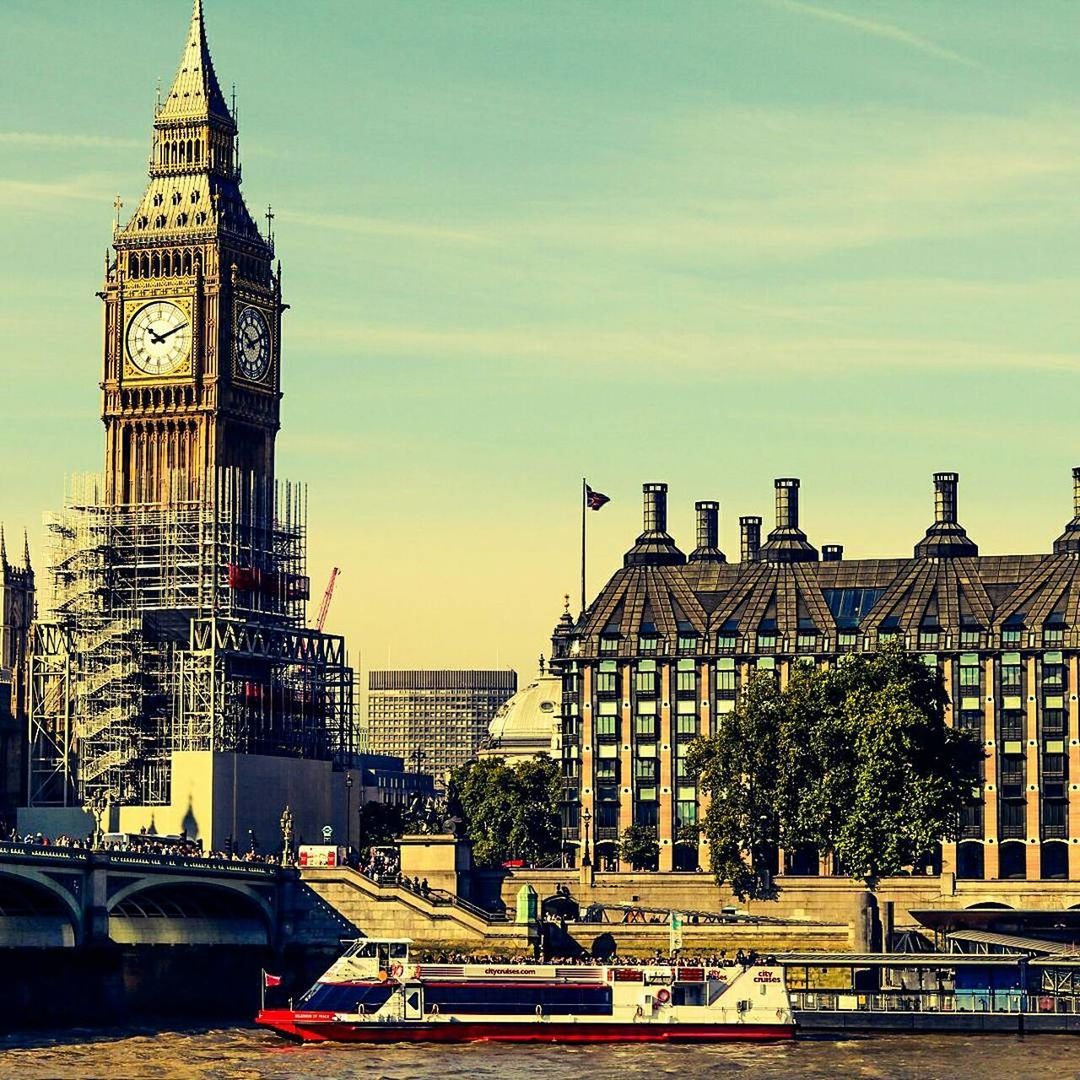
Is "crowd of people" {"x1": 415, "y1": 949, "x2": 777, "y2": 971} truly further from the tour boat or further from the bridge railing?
the bridge railing

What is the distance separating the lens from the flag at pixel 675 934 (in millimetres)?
179625

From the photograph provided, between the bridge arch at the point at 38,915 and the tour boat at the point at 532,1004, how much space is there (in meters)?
18.3

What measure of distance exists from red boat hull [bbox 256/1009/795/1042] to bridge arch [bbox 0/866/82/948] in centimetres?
1879

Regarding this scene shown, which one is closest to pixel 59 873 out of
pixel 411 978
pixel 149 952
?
pixel 149 952

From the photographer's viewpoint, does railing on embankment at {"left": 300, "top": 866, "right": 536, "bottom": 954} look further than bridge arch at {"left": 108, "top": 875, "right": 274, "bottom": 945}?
Yes

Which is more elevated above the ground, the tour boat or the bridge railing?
the bridge railing

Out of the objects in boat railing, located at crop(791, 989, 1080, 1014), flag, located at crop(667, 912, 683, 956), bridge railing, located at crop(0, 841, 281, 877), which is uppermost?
bridge railing, located at crop(0, 841, 281, 877)

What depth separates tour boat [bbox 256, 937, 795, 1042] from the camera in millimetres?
161125

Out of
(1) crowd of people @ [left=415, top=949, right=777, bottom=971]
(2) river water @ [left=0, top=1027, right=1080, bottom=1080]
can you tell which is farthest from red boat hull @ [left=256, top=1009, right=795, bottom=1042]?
(1) crowd of people @ [left=415, top=949, right=777, bottom=971]

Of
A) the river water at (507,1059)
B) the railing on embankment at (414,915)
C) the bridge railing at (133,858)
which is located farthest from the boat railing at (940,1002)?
the bridge railing at (133,858)

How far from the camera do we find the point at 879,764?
197500 mm

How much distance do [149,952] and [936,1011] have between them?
5077cm

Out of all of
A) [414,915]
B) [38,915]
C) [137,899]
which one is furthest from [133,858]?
[414,915]

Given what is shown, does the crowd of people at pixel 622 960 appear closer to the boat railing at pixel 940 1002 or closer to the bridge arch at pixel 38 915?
the boat railing at pixel 940 1002
